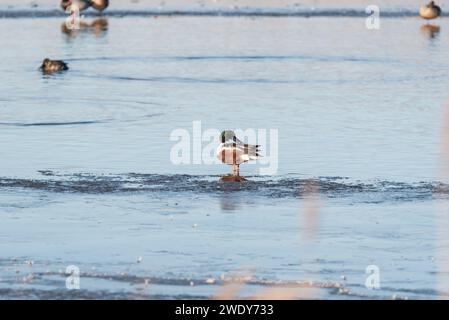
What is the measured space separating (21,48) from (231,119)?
54.6ft

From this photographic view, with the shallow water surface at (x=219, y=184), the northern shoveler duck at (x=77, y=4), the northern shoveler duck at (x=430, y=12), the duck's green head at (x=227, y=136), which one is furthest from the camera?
the northern shoveler duck at (x=77, y=4)

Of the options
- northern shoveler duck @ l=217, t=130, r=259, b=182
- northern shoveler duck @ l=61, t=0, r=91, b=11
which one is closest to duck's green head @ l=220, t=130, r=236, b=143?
northern shoveler duck @ l=217, t=130, r=259, b=182

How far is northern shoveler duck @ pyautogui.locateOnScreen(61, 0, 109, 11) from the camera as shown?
177 feet

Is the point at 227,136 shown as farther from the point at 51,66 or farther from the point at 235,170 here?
the point at 51,66

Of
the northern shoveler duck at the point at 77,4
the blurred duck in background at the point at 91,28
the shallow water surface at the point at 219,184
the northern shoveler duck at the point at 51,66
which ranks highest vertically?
the northern shoveler duck at the point at 77,4

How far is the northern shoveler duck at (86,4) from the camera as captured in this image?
177ft

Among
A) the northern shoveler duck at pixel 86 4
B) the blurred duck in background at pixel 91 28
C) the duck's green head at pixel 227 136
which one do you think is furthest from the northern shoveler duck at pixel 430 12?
the duck's green head at pixel 227 136

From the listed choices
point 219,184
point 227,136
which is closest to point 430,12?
point 227,136

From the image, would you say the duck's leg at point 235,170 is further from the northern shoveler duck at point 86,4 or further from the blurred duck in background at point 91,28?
the northern shoveler duck at point 86,4

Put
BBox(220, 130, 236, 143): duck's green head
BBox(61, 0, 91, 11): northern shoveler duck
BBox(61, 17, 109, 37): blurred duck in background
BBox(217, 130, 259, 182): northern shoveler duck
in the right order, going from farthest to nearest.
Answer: BBox(61, 0, 91, 11): northern shoveler duck < BBox(61, 17, 109, 37): blurred duck in background < BBox(220, 130, 236, 143): duck's green head < BBox(217, 130, 259, 182): northern shoveler duck

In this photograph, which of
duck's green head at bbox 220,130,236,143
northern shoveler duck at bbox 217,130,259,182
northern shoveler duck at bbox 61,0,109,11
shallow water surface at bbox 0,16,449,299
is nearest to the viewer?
shallow water surface at bbox 0,16,449,299

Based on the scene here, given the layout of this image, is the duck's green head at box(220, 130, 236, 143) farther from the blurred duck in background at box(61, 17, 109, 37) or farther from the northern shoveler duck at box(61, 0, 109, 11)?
the northern shoveler duck at box(61, 0, 109, 11)
